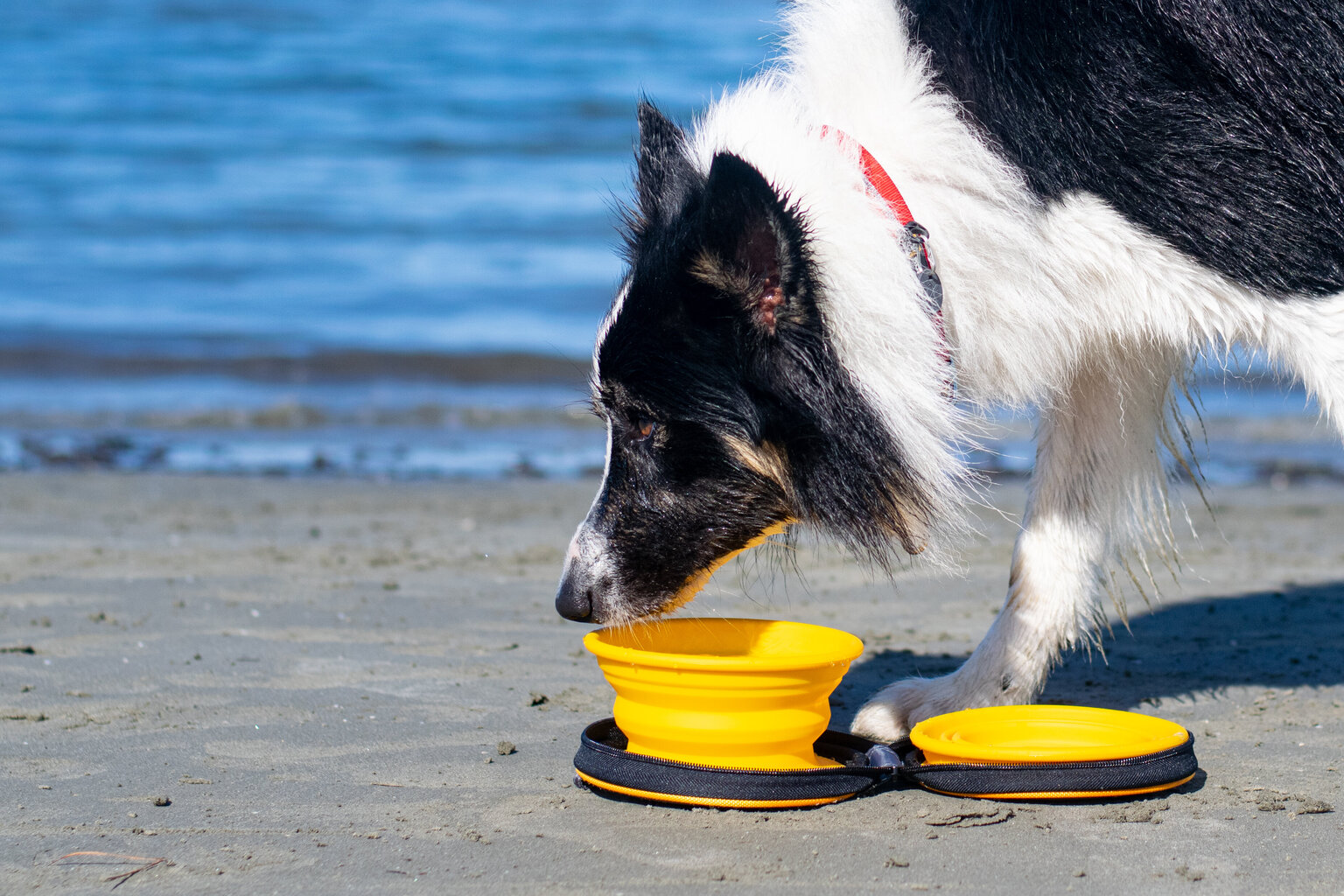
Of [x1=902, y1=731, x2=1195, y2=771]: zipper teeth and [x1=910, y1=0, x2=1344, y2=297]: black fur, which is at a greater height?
[x1=910, y1=0, x2=1344, y2=297]: black fur

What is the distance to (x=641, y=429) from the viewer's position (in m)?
2.79

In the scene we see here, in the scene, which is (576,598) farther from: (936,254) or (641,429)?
(936,254)

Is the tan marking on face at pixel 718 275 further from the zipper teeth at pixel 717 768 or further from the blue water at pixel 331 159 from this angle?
the blue water at pixel 331 159

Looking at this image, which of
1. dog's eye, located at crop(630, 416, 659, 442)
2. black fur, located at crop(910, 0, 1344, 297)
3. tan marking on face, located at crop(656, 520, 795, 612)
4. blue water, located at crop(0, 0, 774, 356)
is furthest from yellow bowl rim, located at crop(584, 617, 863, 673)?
blue water, located at crop(0, 0, 774, 356)

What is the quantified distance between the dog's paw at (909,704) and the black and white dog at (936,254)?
520 millimetres

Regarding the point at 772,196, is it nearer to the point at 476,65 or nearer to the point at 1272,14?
the point at 1272,14

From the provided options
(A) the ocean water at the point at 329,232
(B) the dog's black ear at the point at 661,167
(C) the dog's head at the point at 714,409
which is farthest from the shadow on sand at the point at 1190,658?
(A) the ocean water at the point at 329,232

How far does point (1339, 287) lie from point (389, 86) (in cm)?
1749

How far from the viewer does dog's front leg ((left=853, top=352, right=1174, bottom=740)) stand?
10.8 feet

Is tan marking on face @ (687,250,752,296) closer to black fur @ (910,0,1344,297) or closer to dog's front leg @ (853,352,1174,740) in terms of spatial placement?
black fur @ (910,0,1344,297)

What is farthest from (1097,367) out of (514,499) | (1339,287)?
(514,499)

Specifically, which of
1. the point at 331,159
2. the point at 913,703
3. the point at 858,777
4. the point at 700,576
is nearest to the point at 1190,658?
the point at 913,703

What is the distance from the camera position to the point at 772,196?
245 centimetres

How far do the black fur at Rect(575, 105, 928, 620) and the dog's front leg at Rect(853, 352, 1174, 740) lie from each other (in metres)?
0.63
